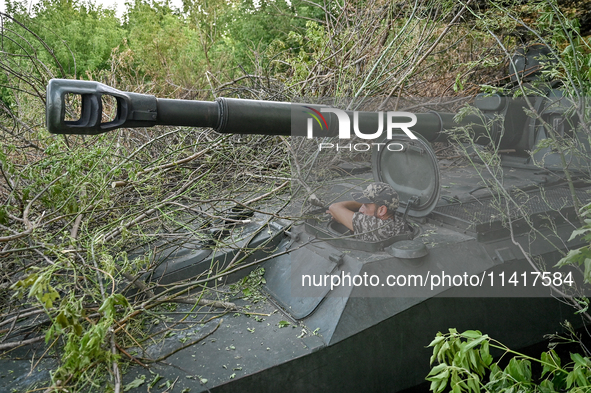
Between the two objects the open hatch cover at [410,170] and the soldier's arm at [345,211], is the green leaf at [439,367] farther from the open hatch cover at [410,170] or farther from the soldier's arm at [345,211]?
the open hatch cover at [410,170]

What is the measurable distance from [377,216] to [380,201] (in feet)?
0.28

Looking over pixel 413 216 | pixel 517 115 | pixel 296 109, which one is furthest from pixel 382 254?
pixel 517 115

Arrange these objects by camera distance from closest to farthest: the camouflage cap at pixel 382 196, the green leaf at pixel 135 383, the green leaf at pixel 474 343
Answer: the green leaf at pixel 474 343 < the green leaf at pixel 135 383 < the camouflage cap at pixel 382 196

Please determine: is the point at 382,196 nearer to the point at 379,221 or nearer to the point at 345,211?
the point at 379,221

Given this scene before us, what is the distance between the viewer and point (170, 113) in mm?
2068

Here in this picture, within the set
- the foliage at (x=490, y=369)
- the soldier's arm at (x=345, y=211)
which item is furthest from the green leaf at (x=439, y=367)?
the soldier's arm at (x=345, y=211)

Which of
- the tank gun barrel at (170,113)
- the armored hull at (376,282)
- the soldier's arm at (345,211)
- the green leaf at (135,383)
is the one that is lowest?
the green leaf at (135,383)

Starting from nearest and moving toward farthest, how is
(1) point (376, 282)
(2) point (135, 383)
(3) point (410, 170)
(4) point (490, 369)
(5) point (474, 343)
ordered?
(5) point (474, 343) < (4) point (490, 369) < (2) point (135, 383) < (1) point (376, 282) < (3) point (410, 170)

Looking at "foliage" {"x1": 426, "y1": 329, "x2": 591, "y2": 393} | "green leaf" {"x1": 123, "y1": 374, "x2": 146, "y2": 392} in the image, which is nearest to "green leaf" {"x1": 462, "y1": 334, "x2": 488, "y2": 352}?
"foliage" {"x1": 426, "y1": 329, "x2": 591, "y2": 393}

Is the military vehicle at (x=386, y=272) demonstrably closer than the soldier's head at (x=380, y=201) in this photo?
Yes

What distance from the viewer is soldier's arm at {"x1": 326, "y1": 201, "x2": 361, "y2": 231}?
2.94 meters

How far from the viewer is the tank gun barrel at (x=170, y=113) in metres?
1.86

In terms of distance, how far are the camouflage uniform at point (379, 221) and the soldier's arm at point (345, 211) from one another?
0.06 meters

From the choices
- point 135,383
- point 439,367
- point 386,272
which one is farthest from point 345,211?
point 135,383
